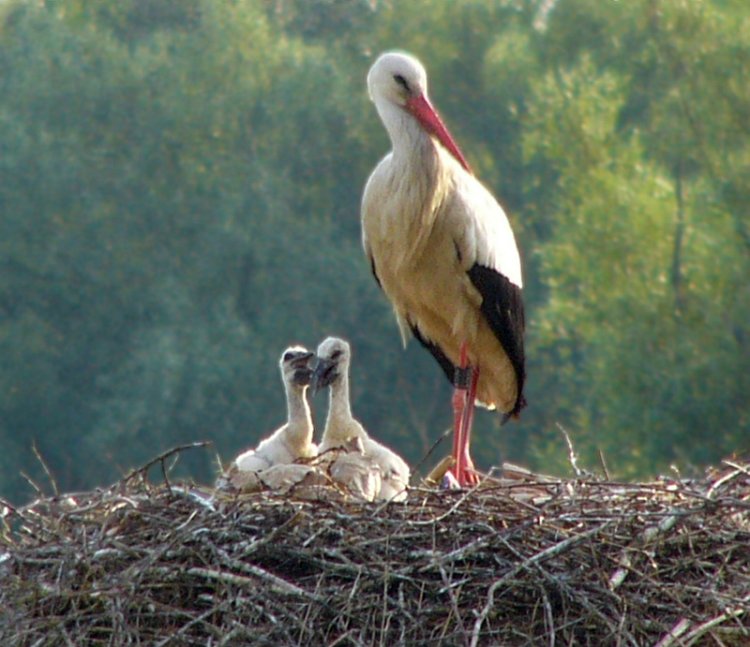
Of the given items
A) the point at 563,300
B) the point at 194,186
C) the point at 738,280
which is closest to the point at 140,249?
the point at 194,186

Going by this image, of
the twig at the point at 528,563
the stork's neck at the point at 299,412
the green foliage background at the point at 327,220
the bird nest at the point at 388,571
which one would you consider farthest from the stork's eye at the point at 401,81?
the green foliage background at the point at 327,220

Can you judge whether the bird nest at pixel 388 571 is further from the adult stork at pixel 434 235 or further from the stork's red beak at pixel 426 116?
the stork's red beak at pixel 426 116

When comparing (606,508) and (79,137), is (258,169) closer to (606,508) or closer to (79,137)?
(79,137)

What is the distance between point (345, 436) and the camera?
7.61 meters

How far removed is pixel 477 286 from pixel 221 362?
1597cm

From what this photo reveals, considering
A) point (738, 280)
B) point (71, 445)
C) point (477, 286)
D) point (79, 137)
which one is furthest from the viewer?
point (79, 137)

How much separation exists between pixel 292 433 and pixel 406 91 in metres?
1.30

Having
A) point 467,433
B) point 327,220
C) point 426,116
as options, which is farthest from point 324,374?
point 327,220

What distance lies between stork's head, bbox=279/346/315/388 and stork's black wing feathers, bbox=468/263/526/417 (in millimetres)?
674

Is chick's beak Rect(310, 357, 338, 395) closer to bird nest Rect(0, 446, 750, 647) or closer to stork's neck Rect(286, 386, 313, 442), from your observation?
stork's neck Rect(286, 386, 313, 442)

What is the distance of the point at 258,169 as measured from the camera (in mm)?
27016

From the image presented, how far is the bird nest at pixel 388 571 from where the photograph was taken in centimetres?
585

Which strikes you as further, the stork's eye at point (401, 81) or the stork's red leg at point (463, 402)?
the stork's red leg at point (463, 402)

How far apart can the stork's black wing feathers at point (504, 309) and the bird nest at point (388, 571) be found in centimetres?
152
